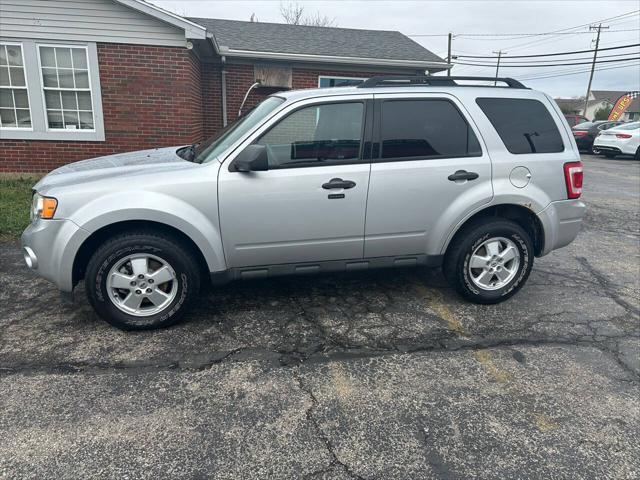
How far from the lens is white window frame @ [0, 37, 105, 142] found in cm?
863

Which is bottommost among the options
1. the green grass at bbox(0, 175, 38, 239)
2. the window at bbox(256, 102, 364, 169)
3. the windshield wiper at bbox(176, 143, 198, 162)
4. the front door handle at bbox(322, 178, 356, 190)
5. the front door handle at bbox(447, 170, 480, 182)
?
the green grass at bbox(0, 175, 38, 239)

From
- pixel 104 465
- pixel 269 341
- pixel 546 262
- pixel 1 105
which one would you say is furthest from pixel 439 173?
pixel 1 105

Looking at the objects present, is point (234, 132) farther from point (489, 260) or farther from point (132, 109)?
point (132, 109)

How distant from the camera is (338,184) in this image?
3.68 m

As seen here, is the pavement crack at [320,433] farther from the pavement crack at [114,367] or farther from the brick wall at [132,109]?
the brick wall at [132,109]

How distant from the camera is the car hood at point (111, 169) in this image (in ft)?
11.6

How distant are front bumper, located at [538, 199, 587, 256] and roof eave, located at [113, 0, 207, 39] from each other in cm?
763

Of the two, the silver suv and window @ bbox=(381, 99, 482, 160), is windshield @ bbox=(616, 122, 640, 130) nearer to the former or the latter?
the silver suv

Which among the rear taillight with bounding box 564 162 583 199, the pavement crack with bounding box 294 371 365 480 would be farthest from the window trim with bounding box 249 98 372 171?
the rear taillight with bounding box 564 162 583 199

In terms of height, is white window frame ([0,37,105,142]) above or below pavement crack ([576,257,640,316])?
above

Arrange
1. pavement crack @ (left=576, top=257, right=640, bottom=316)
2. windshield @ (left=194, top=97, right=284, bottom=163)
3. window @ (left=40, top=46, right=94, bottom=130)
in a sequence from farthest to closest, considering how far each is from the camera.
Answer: window @ (left=40, top=46, right=94, bottom=130) → pavement crack @ (left=576, top=257, right=640, bottom=316) → windshield @ (left=194, top=97, right=284, bottom=163)

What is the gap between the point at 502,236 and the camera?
4125 mm

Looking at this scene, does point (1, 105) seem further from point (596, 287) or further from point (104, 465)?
point (596, 287)

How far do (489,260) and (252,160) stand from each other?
A: 2.28 meters
